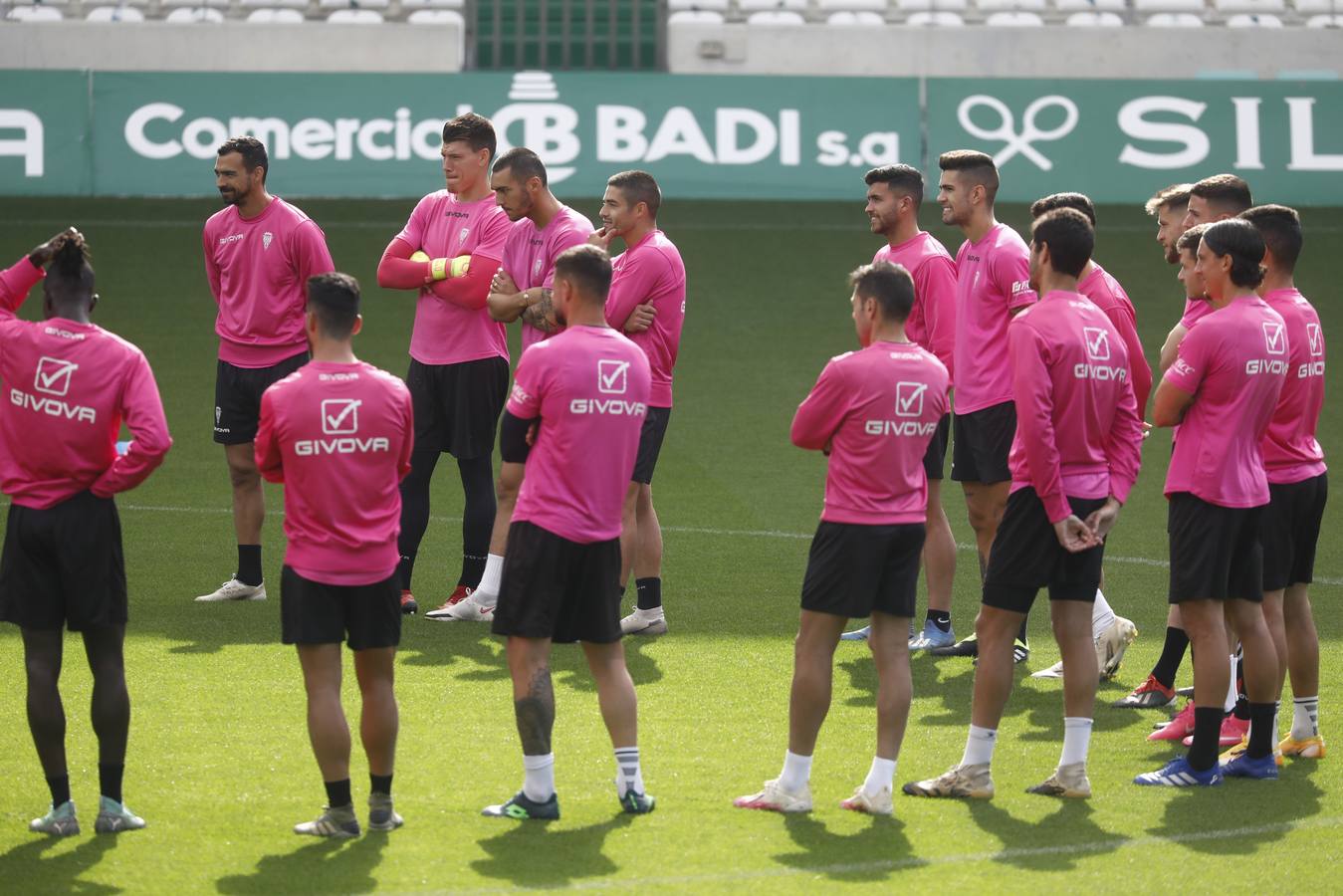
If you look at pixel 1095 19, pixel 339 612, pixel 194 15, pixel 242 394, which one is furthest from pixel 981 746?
pixel 194 15

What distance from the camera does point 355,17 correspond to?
847 inches

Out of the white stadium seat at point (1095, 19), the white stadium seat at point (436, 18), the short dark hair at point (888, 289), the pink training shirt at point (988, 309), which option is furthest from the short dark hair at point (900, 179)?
the white stadium seat at point (1095, 19)

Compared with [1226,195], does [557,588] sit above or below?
below

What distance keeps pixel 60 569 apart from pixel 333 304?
1.14 metres

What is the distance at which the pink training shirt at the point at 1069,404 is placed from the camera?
5.43 m

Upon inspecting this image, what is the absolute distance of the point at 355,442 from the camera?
496cm

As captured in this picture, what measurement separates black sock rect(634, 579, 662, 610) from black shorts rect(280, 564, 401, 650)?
264cm

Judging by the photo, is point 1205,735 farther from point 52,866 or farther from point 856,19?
point 856,19

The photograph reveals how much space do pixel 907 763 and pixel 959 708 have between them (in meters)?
0.74

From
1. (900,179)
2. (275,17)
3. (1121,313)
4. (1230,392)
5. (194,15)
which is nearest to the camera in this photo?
(1230,392)

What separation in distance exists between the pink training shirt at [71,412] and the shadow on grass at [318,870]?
119 cm

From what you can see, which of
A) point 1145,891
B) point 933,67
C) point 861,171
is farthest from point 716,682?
point 933,67

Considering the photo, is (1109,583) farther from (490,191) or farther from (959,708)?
(490,191)

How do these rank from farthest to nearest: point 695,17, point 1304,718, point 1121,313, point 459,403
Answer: point 695,17 < point 459,403 < point 1121,313 < point 1304,718
